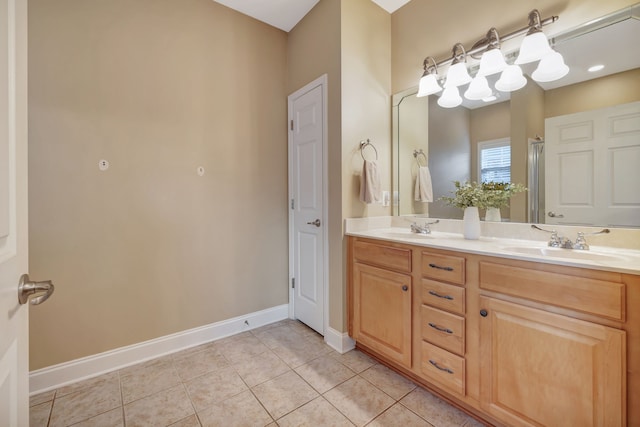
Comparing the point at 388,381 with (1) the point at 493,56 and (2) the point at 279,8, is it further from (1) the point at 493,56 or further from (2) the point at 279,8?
(2) the point at 279,8

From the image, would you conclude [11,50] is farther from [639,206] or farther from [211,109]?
[639,206]

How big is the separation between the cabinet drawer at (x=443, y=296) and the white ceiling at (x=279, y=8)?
2.16 metres

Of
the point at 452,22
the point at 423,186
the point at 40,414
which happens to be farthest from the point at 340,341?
the point at 452,22

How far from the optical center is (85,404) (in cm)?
156

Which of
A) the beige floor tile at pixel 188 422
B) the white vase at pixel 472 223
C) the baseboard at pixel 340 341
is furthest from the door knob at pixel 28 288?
the white vase at pixel 472 223

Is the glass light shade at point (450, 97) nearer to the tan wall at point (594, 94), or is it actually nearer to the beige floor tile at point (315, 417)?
the tan wall at point (594, 94)

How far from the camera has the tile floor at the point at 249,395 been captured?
4.75ft

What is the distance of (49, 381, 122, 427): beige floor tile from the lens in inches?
57.6

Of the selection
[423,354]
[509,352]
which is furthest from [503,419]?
[423,354]

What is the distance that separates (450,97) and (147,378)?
277 cm

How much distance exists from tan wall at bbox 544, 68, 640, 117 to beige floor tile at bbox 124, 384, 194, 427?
2627 millimetres

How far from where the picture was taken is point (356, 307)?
201 centimetres

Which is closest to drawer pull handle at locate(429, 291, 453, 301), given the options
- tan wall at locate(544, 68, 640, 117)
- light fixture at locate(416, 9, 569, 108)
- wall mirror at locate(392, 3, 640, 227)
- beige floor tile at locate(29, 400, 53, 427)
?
wall mirror at locate(392, 3, 640, 227)

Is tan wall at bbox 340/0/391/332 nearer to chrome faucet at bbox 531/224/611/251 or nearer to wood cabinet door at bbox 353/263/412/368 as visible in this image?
wood cabinet door at bbox 353/263/412/368
